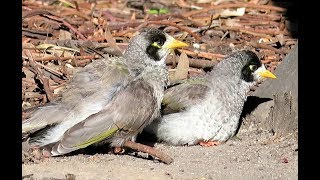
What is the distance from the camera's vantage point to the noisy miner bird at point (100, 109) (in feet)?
24.7

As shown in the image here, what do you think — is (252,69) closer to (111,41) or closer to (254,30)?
(111,41)

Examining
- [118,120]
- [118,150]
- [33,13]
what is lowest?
[118,150]

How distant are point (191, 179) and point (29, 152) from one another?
138 cm

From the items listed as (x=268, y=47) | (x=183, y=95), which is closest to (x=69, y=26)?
(x=268, y=47)

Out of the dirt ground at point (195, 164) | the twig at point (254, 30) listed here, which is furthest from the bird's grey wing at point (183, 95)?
the twig at point (254, 30)

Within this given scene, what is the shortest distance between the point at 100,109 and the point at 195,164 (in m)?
0.92

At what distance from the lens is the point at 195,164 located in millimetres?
7582

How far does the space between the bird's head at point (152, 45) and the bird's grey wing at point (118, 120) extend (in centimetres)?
38

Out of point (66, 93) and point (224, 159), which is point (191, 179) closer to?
point (224, 159)

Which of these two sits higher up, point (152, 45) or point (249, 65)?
point (152, 45)

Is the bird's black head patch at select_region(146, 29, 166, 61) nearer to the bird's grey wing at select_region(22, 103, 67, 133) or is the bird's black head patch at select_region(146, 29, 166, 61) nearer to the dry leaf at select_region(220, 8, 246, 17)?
the bird's grey wing at select_region(22, 103, 67, 133)

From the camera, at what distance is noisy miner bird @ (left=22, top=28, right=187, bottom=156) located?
7.54m
